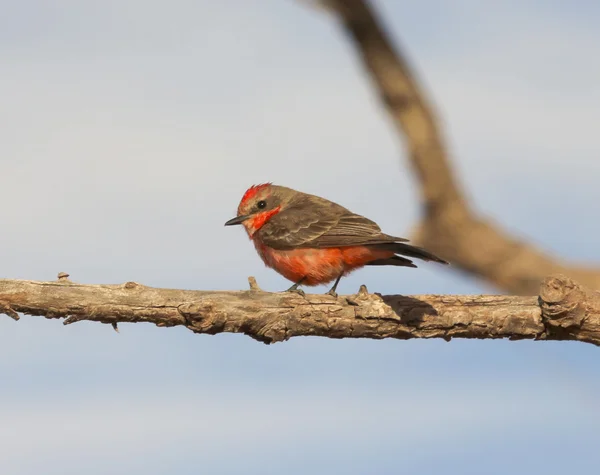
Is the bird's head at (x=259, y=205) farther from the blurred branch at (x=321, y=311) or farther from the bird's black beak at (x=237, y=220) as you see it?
the blurred branch at (x=321, y=311)

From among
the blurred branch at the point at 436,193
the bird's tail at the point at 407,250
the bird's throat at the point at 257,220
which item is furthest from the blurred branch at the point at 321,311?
the blurred branch at the point at 436,193

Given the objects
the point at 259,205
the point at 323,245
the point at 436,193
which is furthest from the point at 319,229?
the point at 436,193

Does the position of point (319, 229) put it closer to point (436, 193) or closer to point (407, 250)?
point (407, 250)

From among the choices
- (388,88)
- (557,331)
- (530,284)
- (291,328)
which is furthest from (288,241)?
(530,284)

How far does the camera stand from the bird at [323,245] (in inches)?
364

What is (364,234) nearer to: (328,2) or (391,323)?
(391,323)

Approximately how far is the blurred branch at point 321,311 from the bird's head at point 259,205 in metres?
2.19

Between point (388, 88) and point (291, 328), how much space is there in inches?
225

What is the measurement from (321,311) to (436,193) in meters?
5.85

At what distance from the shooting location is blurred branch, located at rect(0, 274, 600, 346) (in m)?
8.01

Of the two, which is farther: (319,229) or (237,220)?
(237,220)

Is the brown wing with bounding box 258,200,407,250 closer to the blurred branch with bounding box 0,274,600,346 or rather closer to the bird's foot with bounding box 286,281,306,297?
the bird's foot with bounding box 286,281,306,297

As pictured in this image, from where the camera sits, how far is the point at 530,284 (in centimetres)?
1426

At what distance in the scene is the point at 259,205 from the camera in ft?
35.3
